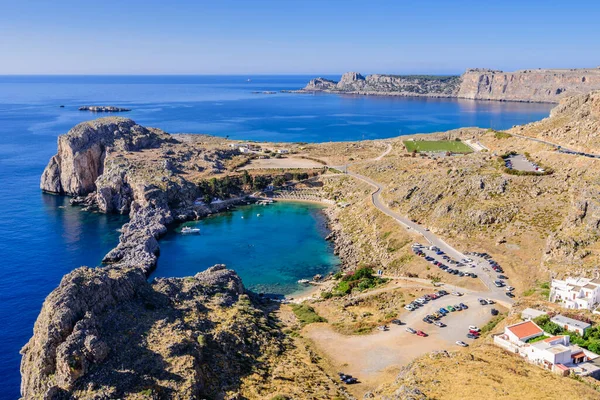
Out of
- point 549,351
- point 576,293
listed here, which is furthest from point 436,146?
point 549,351

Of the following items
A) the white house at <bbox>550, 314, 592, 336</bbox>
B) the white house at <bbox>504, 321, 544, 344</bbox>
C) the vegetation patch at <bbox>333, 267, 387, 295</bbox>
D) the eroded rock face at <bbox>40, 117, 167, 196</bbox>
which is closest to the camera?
the white house at <bbox>504, 321, 544, 344</bbox>

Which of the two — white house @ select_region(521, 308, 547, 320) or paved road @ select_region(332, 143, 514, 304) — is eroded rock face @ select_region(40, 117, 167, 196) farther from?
white house @ select_region(521, 308, 547, 320)

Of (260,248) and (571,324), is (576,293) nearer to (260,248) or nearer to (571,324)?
(571,324)

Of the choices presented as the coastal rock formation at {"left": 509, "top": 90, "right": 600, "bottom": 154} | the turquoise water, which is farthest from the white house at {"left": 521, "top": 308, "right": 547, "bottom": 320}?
the coastal rock formation at {"left": 509, "top": 90, "right": 600, "bottom": 154}

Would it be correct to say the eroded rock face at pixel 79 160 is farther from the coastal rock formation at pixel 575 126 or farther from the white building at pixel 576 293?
the coastal rock formation at pixel 575 126

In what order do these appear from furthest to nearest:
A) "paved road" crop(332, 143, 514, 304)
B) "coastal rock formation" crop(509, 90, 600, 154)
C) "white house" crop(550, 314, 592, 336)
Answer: "coastal rock formation" crop(509, 90, 600, 154)
"paved road" crop(332, 143, 514, 304)
"white house" crop(550, 314, 592, 336)

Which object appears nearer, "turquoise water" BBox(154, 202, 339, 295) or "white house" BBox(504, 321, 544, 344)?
"white house" BBox(504, 321, 544, 344)
